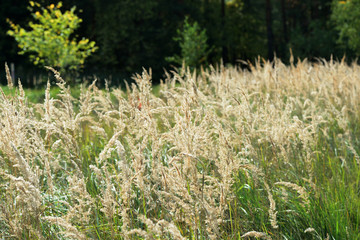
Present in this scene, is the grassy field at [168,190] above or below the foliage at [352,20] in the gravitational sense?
below

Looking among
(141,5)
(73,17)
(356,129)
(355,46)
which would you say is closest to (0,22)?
(141,5)

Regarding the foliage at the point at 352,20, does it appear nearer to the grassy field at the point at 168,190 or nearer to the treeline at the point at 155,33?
the treeline at the point at 155,33

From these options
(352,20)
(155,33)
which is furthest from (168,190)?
(155,33)

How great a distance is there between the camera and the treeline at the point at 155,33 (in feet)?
73.6

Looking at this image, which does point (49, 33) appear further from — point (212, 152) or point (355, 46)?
point (355, 46)

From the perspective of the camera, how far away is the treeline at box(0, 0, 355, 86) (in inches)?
883

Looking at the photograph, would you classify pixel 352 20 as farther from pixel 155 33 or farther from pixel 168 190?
pixel 168 190

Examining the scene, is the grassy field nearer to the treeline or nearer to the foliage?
the foliage

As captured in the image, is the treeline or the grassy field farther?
the treeline

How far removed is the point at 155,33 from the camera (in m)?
24.5

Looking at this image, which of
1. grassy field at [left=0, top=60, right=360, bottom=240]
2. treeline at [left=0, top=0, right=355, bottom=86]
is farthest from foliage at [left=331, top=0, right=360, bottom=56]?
grassy field at [left=0, top=60, right=360, bottom=240]

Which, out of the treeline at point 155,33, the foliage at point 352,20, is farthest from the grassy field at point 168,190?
the treeline at point 155,33

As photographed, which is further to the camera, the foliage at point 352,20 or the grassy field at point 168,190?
the foliage at point 352,20

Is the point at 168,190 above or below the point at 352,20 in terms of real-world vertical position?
below
